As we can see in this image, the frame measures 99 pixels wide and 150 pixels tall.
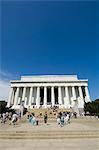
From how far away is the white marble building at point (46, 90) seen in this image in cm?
5881

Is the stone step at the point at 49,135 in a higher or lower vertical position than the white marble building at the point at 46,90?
lower

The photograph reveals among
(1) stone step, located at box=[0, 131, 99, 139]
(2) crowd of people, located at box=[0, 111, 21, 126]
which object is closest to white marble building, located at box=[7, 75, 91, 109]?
(2) crowd of people, located at box=[0, 111, 21, 126]

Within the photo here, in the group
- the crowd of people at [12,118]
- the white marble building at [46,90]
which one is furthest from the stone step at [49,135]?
the white marble building at [46,90]

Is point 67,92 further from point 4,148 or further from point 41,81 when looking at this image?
point 4,148

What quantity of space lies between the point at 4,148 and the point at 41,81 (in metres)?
51.2

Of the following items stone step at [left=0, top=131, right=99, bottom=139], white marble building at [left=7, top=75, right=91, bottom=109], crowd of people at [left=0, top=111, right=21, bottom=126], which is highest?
white marble building at [left=7, top=75, right=91, bottom=109]

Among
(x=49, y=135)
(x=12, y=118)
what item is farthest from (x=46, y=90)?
(x=49, y=135)

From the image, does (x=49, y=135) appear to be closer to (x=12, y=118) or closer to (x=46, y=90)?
(x=12, y=118)

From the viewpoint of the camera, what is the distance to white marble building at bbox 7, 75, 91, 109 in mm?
58812

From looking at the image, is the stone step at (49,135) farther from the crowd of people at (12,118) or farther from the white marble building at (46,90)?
the white marble building at (46,90)

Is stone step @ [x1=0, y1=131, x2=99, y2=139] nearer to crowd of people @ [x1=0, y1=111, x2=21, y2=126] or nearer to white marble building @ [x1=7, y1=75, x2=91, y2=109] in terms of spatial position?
crowd of people @ [x1=0, y1=111, x2=21, y2=126]

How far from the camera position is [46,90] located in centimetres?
5947

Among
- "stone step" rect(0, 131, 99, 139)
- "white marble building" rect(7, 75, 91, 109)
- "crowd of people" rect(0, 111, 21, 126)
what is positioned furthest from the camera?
"white marble building" rect(7, 75, 91, 109)

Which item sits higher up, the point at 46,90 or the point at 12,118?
the point at 46,90
